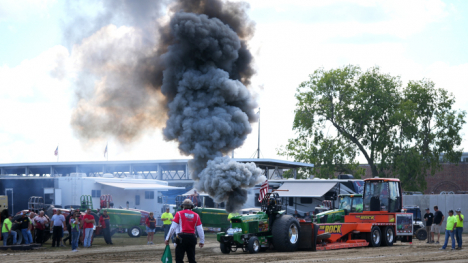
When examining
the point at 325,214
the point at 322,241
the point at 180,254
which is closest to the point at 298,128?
the point at 325,214

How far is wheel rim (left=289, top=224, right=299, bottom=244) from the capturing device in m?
18.1

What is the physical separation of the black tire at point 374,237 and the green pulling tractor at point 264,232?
362 centimetres

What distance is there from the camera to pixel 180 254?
10.9 meters

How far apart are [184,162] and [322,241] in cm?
2675

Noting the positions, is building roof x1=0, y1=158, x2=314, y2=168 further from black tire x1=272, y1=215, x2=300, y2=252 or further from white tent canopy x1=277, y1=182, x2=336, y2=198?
black tire x1=272, y1=215, x2=300, y2=252

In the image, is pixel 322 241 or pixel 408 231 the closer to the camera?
pixel 322 241

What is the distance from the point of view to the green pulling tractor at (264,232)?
57.6 ft

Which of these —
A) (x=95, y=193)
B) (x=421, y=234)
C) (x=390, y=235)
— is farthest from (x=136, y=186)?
(x=390, y=235)

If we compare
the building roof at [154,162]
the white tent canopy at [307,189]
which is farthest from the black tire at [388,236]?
the building roof at [154,162]

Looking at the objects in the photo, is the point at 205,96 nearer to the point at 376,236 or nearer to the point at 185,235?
the point at 376,236

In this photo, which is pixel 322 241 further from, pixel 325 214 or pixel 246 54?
pixel 246 54

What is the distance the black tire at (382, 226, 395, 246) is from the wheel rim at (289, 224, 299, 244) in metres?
4.56

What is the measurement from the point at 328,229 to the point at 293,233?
169cm

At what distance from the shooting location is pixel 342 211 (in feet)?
80.7
